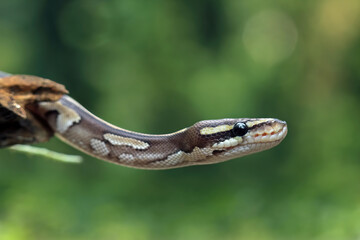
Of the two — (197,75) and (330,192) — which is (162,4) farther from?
(330,192)

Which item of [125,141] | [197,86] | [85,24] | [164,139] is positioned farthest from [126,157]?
[85,24]

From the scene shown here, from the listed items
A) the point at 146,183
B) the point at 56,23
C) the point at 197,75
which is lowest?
the point at 146,183

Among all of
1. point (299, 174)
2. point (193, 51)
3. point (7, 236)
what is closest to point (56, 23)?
point (193, 51)

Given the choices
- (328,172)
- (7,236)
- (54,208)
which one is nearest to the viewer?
(7,236)

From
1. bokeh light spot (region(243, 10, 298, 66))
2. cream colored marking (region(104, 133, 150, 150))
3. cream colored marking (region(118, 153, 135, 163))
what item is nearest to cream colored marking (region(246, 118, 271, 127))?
cream colored marking (region(104, 133, 150, 150))

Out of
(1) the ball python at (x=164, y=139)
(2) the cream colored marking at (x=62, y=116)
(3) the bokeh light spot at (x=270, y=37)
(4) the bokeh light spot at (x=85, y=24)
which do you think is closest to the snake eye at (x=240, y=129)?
(1) the ball python at (x=164, y=139)

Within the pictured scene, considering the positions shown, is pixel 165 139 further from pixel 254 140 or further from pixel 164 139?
pixel 254 140

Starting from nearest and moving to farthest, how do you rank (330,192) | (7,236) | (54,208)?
(7,236) → (54,208) → (330,192)
